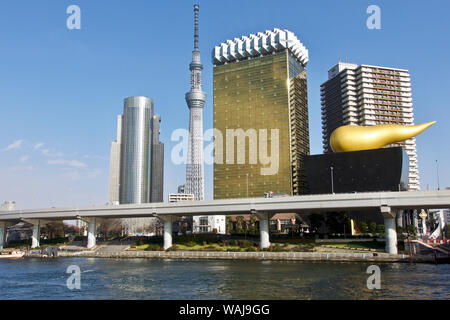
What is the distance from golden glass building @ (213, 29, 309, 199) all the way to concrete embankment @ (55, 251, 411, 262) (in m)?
87.0

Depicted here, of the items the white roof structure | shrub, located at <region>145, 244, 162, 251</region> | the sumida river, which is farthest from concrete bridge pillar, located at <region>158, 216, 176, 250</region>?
the white roof structure

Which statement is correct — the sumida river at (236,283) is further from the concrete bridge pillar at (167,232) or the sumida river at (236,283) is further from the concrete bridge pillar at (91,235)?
the concrete bridge pillar at (91,235)

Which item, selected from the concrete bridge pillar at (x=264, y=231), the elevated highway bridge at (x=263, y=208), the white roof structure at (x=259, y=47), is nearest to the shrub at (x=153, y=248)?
the elevated highway bridge at (x=263, y=208)

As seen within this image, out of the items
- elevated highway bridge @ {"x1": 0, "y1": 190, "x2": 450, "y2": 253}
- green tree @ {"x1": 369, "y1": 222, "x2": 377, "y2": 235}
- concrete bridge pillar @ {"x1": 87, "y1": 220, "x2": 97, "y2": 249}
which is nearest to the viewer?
elevated highway bridge @ {"x1": 0, "y1": 190, "x2": 450, "y2": 253}

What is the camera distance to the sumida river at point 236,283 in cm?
3700

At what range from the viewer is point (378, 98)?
188750mm

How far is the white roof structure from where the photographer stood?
174000 mm

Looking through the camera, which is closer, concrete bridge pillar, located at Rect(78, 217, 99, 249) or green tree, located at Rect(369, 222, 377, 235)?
green tree, located at Rect(369, 222, 377, 235)

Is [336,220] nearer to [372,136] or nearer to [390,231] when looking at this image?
[372,136]

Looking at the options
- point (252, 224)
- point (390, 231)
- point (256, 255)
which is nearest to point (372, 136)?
point (390, 231)

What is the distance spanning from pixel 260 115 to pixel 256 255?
106004 mm

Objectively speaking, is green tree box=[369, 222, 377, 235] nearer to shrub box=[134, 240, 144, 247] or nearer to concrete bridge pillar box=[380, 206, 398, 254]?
concrete bridge pillar box=[380, 206, 398, 254]

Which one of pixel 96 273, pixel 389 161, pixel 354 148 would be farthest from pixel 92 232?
pixel 389 161

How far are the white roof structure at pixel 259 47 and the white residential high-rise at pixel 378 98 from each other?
25.0m
